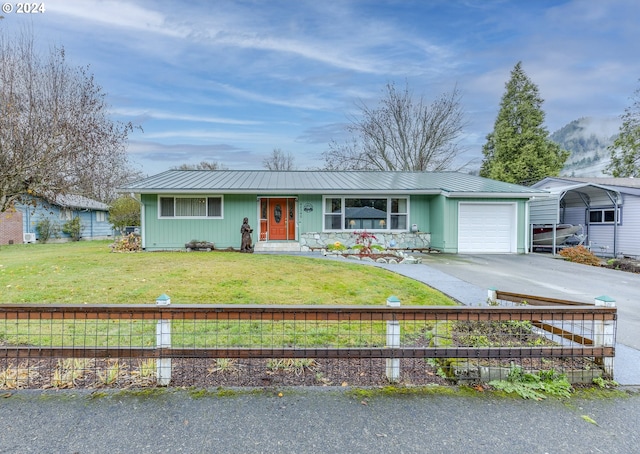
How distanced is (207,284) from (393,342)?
4706 mm

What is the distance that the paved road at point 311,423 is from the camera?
2229 mm

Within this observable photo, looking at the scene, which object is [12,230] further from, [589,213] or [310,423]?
[589,213]

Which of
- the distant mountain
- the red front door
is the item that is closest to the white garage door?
the red front door

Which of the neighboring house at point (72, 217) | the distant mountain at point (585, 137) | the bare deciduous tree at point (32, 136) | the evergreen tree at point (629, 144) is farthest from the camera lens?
the distant mountain at point (585, 137)

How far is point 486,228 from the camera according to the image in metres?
13.7

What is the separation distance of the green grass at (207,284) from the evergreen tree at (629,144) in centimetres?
2722

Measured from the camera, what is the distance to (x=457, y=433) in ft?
7.82

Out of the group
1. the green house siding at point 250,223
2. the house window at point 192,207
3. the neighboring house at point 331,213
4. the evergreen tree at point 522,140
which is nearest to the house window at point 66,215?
the neighboring house at point 331,213

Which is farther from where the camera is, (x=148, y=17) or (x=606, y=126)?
(x=606, y=126)

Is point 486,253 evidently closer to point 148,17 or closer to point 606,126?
point 148,17

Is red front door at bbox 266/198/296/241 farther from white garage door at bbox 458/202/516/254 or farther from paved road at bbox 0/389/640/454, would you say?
paved road at bbox 0/389/640/454

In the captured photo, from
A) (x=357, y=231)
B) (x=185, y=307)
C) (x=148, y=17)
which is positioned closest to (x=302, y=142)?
(x=357, y=231)

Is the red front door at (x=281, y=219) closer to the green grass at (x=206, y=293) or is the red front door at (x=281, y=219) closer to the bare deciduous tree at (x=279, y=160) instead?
the green grass at (x=206, y=293)

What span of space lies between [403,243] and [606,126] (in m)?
58.5
